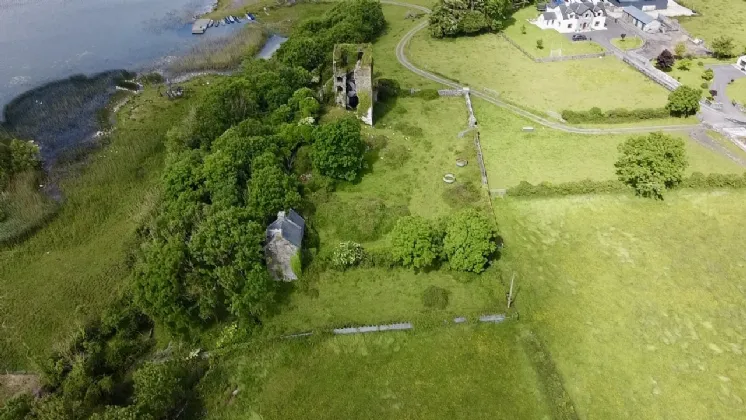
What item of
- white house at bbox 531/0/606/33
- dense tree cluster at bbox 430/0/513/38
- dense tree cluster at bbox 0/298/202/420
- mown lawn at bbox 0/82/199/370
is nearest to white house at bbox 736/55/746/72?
white house at bbox 531/0/606/33

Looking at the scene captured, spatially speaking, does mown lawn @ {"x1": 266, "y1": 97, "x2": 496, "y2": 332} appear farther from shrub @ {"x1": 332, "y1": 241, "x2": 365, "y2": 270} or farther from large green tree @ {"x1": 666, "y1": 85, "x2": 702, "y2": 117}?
large green tree @ {"x1": 666, "y1": 85, "x2": 702, "y2": 117}

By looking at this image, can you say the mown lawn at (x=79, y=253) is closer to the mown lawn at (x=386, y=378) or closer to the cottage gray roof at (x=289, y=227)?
the cottage gray roof at (x=289, y=227)

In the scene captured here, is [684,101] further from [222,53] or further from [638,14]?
[222,53]

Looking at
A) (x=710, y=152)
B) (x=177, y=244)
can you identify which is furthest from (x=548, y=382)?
(x=710, y=152)

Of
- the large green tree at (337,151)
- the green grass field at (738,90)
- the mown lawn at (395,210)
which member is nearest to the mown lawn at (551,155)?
the mown lawn at (395,210)

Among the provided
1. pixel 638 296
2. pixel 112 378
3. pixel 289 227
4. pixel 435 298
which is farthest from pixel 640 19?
pixel 112 378

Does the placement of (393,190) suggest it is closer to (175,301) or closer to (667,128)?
(175,301)
